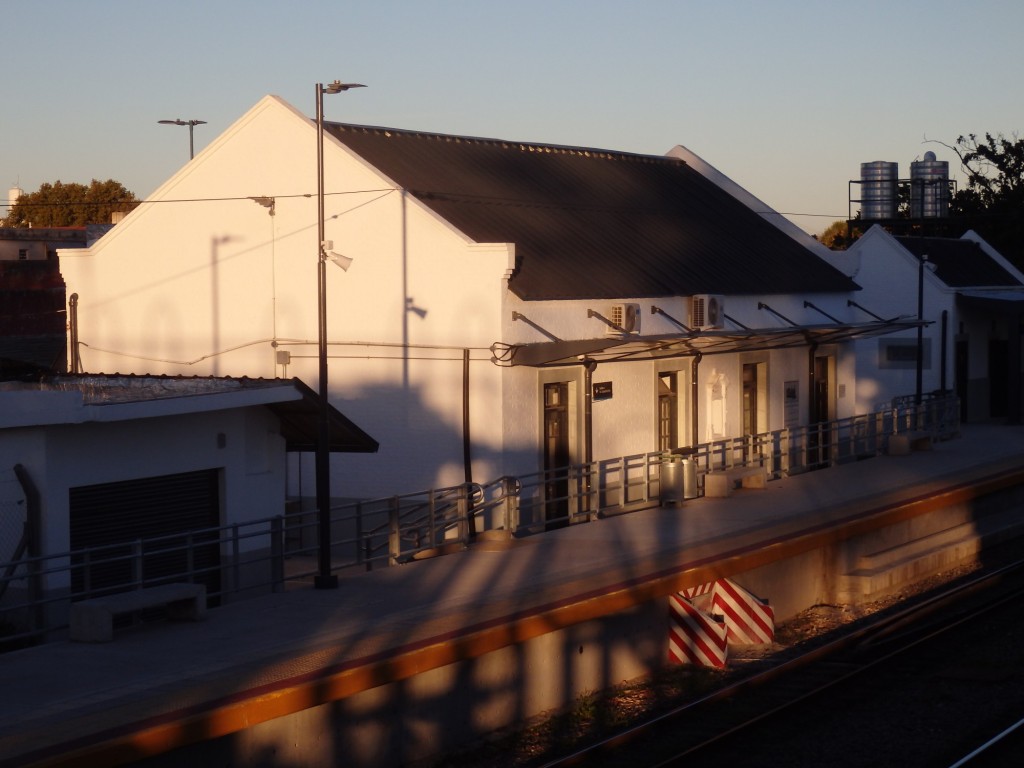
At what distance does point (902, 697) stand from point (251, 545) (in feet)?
29.7

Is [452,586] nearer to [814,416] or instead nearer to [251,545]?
[251,545]

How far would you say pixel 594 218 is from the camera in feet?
101

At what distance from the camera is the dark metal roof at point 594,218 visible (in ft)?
89.1

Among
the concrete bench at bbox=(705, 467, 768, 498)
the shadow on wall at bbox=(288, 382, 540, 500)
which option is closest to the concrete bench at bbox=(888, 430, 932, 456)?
the concrete bench at bbox=(705, 467, 768, 498)

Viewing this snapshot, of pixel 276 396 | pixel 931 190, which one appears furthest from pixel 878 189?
pixel 276 396

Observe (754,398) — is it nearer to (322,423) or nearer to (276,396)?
(276,396)

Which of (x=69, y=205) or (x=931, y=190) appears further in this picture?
(x=69, y=205)

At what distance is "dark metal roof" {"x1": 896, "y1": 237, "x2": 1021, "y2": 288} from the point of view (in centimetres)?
4475

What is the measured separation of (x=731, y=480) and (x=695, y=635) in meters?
10.2

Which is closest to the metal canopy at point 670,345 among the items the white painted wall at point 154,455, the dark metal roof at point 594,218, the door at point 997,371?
the dark metal roof at point 594,218

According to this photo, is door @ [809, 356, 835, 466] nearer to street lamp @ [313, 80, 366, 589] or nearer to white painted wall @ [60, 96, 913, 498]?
white painted wall @ [60, 96, 913, 498]

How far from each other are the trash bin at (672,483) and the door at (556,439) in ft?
7.12

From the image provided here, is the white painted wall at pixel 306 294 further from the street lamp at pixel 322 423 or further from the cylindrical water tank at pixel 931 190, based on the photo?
the cylindrical water tank at pixel 931 190

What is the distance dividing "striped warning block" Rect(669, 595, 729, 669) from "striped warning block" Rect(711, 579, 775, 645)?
0.78 m
